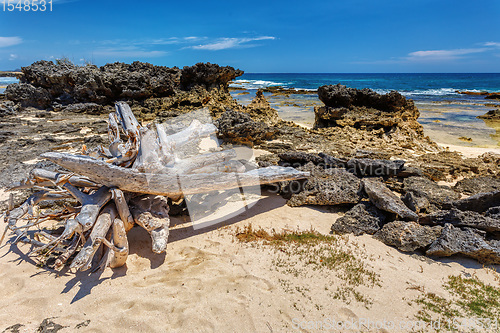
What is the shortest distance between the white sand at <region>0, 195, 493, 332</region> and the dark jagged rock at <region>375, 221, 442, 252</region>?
0.47 feet

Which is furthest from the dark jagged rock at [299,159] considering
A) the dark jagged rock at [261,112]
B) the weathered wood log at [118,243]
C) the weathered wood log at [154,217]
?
the dark jagged rock at [261,112]

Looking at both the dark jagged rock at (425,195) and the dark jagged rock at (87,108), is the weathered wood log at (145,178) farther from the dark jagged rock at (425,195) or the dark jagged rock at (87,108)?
the dark jagged rock at (87,108)

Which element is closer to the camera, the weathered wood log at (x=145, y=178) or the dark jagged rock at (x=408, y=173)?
the weathered wood log at (x=145, y=178)

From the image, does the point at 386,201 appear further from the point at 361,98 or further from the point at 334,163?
the point at 361,98

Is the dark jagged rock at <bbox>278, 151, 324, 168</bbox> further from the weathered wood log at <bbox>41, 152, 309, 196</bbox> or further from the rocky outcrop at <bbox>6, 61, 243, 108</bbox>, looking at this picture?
the rocky outcrop at <bbox>6, 61, 243, 108</bbox>

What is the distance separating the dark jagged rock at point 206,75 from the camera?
16.4m

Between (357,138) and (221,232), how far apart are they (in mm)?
7995

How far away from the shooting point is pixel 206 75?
1644 centimetres

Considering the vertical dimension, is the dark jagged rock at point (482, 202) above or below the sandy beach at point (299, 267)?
above

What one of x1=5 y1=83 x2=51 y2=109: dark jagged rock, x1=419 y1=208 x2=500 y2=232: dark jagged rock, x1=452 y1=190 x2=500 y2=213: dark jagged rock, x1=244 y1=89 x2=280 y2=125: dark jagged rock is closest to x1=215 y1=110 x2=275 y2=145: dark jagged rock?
x1=244 y1=89 x2=280 y2=125: dark jagged rock

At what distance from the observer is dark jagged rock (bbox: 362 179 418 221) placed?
4.61 m

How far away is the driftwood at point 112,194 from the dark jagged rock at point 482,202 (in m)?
4.01

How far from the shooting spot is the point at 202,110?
14.2 meters

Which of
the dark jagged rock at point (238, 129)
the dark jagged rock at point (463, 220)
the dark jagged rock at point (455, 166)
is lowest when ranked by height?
the dark jagged rock at point (463, 220)
